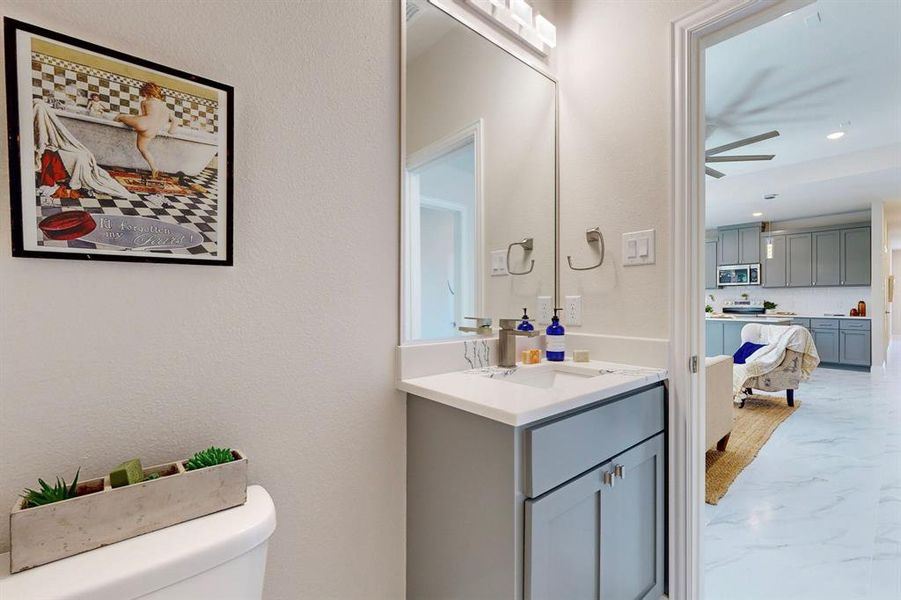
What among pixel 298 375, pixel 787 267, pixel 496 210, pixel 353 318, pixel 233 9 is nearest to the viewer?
pixel 233 9

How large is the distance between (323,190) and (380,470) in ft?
2.79

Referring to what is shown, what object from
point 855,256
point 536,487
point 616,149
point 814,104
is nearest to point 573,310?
point 616,149

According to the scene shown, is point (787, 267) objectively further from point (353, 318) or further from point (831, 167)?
point (353, 318)

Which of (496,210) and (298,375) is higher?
(496,210)

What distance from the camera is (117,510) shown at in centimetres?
74

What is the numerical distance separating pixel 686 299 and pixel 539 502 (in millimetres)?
862

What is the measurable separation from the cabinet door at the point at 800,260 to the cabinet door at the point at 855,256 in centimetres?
40

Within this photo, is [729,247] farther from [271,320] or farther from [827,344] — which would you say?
[271,320]

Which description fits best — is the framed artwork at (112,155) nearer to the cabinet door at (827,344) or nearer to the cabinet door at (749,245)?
the cabinet door at (827,344)

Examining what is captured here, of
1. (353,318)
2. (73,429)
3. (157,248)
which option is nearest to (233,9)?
(157,248)

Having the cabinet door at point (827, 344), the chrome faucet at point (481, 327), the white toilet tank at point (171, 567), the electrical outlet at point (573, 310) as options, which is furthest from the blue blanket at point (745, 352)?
the white toilet tank at point (171, 567)

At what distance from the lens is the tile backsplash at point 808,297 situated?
6.57 meters

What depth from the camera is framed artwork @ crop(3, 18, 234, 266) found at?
0.76 meters

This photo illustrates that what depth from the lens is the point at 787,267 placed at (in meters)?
6.96
